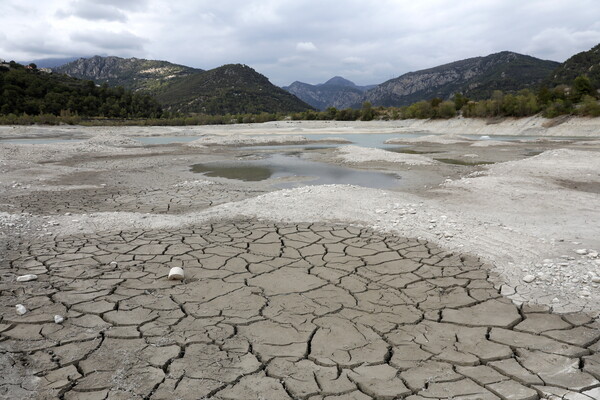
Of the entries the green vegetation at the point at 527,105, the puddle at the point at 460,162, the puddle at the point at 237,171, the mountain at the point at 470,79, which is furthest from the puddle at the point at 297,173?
the mountain at the point at 470,79

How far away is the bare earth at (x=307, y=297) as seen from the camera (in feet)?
9.64

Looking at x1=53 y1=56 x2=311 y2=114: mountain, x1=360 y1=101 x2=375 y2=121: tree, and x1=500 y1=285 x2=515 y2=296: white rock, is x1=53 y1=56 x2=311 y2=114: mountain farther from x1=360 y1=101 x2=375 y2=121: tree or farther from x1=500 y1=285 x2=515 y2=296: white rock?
x1=500 y1=285 x2=515 y2=296: white rock

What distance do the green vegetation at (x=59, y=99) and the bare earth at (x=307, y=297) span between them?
48.0 metres

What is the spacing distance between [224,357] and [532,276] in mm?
3639

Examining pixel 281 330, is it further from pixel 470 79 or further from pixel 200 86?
pixel 470 79

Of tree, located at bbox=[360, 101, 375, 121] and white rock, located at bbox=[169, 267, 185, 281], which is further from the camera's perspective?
tree, located at bbox=[360, 101, 375, 121]

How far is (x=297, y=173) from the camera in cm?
1540

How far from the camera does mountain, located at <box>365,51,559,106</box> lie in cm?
9469

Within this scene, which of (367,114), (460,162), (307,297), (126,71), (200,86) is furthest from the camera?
(126,71)

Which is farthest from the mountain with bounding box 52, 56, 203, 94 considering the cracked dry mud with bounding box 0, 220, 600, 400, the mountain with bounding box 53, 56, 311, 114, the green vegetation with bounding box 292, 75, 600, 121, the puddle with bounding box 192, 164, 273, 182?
the cracked dry mud with bounding box 0, 220, 600, 400

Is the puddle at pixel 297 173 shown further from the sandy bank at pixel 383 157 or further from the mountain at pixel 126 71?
the mountain at pixel 126 71

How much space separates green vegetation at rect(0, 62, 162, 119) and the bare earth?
48.0 meters

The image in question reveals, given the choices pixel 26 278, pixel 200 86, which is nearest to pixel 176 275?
pixel 26 278

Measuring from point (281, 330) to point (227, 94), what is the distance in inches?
3676
